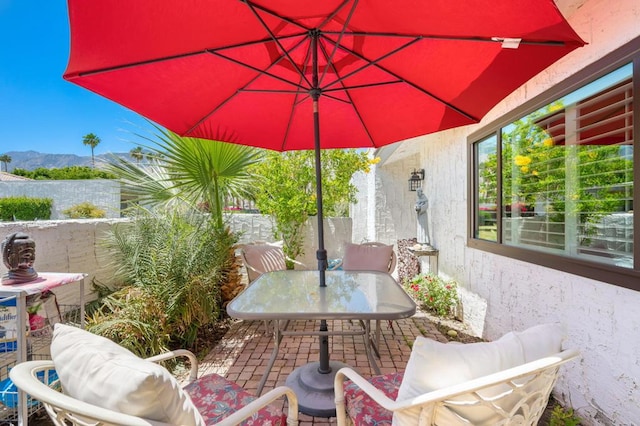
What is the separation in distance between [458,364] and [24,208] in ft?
71.4

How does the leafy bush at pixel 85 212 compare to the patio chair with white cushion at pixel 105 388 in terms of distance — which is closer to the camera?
the patio chair with white cushion at pixel 105 388

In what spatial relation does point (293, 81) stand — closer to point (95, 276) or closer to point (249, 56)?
point (249, 56)

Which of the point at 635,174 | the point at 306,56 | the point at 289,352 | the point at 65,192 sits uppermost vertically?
the point at 65,192

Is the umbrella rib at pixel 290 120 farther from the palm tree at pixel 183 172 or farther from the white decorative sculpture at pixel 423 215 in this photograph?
the white decorative sculpture at pixel 423 215

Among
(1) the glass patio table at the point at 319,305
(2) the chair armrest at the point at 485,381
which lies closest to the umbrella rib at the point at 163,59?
(1) the glass patio table at the point at 319,305

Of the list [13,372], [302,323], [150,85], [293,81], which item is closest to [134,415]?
[13,372]

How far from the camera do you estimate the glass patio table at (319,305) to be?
1.69 meters

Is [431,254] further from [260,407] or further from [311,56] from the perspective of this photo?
[260,407]

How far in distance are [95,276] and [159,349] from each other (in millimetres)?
1514

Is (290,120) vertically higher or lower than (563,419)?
higher

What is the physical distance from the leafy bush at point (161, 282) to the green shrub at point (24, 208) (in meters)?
17.0

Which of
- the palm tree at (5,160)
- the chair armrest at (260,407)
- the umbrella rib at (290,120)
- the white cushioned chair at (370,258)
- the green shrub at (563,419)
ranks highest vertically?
the palm tree at (5,160)

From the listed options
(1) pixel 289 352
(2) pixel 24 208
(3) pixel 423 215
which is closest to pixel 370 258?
(1) pixel 289 352

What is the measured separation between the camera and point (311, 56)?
→ 7.24ft
